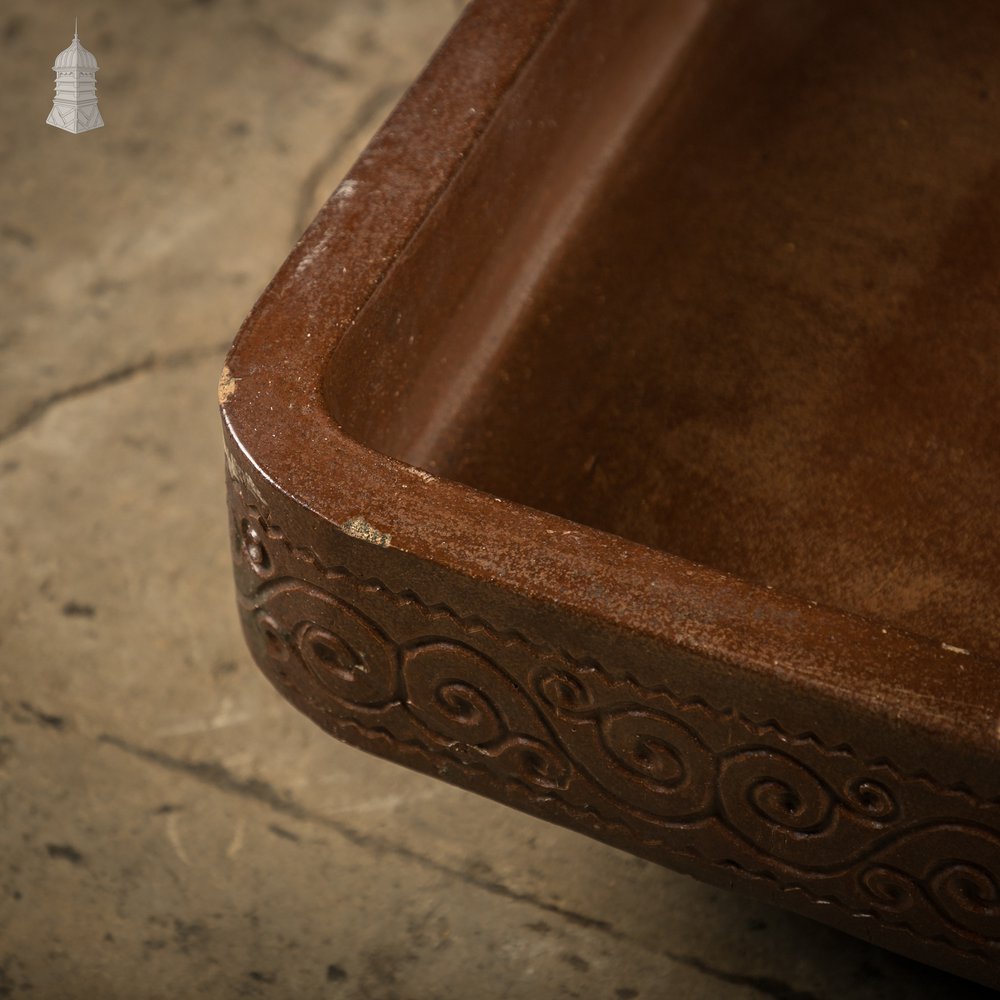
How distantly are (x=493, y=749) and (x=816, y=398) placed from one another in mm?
426

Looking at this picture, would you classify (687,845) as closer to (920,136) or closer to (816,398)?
(816,398)

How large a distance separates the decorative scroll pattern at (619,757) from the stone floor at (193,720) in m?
0.32

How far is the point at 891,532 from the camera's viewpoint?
118cm

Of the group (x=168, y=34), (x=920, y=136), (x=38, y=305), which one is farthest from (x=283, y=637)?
(x=168, y=34)

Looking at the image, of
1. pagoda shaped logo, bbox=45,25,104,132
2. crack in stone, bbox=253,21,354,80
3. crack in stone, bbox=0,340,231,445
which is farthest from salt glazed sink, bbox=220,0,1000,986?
crack in stone, bbox=253,21,354,80

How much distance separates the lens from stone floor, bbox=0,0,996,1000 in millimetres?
1365

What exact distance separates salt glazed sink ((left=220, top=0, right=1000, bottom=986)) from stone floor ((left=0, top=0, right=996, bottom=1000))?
0.31 meters

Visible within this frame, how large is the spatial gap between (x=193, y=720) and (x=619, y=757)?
2.20 ft

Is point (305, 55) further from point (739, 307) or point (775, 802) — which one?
point (775, 802)

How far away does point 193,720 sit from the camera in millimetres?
1553

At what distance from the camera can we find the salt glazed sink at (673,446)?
0.92 m

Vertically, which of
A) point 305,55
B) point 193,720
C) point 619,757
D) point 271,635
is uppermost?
point 619,757

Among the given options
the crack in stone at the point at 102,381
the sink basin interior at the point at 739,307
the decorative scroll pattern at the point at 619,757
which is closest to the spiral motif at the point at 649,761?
the decorative scroll pattern at the point at 619,757

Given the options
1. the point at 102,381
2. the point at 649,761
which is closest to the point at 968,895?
the point at 649,761
